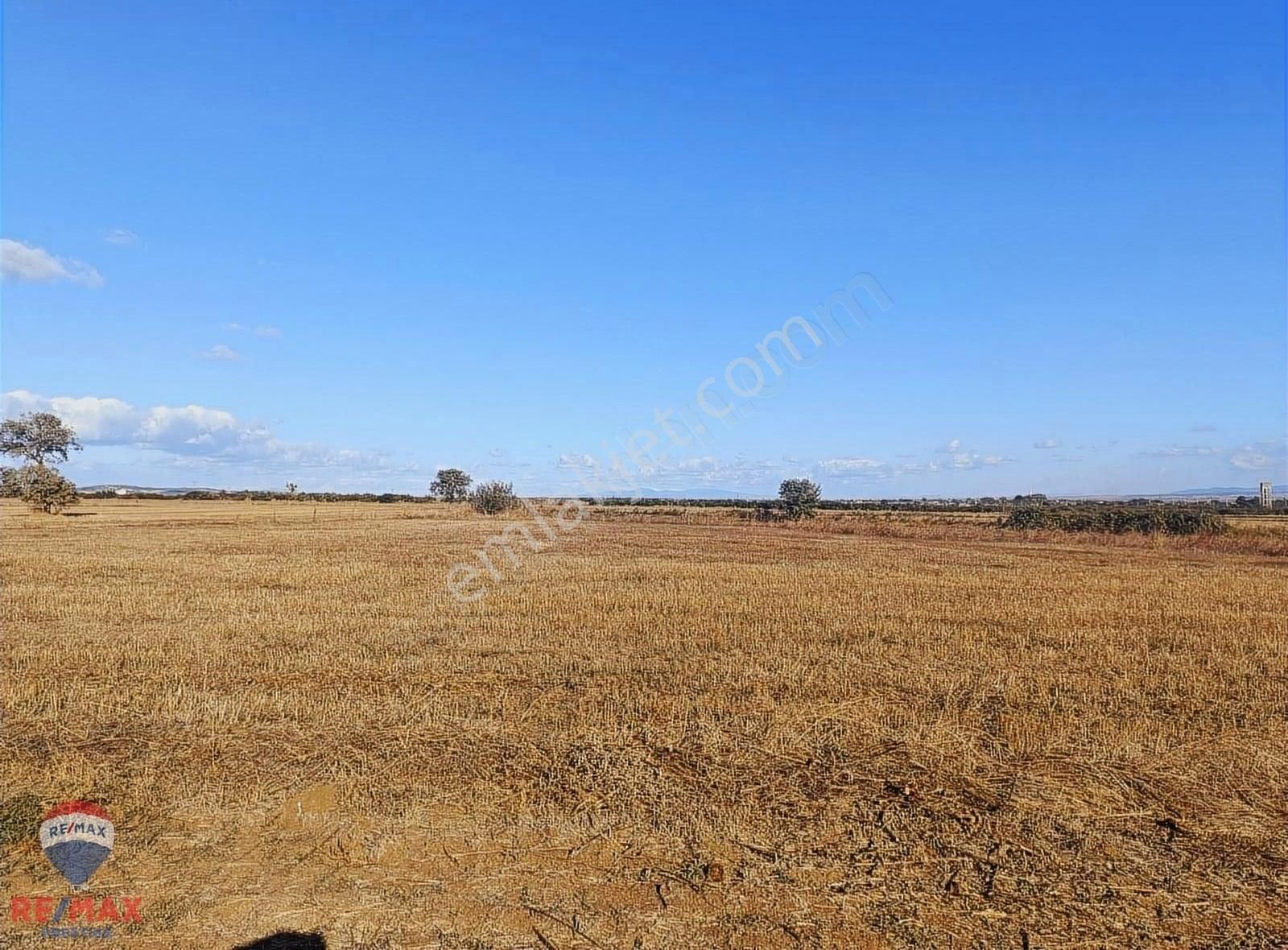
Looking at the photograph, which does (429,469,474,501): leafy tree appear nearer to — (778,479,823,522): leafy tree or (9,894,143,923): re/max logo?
(778,479,823,522): leafy tree

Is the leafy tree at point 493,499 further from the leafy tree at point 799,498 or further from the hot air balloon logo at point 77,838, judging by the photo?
the hot air balloon logo at point 77,838

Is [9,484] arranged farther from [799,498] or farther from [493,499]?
[799,498]

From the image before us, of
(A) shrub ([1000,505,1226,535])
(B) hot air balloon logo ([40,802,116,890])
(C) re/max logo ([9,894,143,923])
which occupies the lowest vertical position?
(C) re/max logo ([9,894,143,923])

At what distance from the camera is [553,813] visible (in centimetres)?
607

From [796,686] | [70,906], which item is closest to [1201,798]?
[796,686]

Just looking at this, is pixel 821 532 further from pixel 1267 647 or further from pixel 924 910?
pixel 924 910

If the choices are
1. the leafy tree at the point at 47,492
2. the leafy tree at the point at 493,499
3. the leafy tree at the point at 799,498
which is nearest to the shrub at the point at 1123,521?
the leafy tree at the point at 799,498

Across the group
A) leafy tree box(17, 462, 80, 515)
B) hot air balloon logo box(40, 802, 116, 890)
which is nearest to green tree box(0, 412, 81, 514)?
leafy tree box(17, 462, 80, 515)

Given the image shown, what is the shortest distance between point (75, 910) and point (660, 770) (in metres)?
4.46

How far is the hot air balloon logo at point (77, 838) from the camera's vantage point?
5.15m

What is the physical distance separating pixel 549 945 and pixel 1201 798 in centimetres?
592

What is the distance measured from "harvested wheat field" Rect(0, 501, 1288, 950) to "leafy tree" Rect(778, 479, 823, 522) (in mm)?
56109

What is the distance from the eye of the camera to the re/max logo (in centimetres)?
462

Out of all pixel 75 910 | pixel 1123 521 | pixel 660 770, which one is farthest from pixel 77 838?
pixel 1123 521
